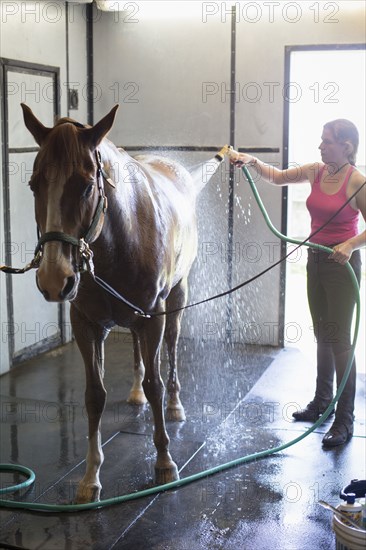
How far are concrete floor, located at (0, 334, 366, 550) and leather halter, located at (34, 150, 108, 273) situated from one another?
1.02 meters

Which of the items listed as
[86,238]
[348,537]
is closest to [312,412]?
[348,537]

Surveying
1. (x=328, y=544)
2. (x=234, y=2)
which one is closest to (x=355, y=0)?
(x=234, y=2)

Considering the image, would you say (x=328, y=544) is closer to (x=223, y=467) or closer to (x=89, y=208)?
(x=223, y=467)

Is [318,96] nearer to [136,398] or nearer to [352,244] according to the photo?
[352,244]

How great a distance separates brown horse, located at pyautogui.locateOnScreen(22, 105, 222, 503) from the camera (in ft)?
7.47

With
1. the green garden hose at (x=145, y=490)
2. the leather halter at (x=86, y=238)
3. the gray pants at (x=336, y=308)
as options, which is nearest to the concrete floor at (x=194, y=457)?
the green garden hose at (x=145, y=490)

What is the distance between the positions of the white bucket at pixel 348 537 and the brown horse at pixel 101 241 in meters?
0.93

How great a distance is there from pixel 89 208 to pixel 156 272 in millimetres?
560

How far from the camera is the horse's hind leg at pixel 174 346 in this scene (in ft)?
12.5

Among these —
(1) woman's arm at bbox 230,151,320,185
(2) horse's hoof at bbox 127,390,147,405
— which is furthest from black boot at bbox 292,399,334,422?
(1) woman's arm at bbox 230,151,320,185

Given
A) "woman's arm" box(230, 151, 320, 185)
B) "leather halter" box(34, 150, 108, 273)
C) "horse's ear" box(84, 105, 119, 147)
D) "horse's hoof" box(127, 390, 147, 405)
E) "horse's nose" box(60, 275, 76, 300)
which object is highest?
"horse's ear" box(84, 105, 119, 147)

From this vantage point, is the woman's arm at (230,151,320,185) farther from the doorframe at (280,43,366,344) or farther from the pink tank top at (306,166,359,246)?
the doorframe at (280,43,366,344)

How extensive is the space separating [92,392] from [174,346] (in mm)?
976

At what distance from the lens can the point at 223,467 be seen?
10.4 feet
